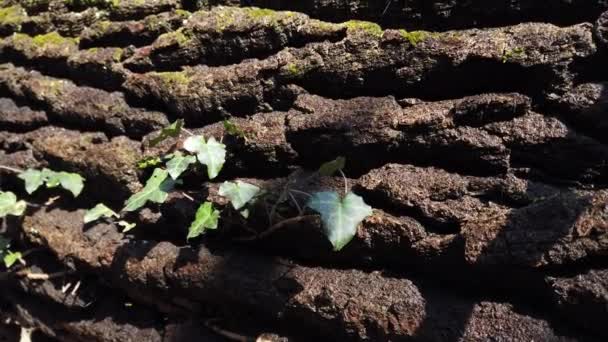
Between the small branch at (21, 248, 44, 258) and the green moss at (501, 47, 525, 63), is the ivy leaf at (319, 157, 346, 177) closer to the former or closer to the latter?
the green moss at (501, 47, 525, 63)

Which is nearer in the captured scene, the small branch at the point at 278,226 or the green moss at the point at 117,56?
the small branch at the point at 278,226

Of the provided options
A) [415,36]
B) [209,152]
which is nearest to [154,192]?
[209,152]

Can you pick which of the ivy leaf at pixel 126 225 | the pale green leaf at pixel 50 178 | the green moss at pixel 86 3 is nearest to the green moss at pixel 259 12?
the green moss at pixel 86 3

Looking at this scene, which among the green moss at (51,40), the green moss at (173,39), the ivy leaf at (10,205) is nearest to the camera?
the green moss at (173,39)

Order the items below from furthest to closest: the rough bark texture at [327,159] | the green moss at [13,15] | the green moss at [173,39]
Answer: the green moss at [13,15] → the green moss at [173,39] → the rough bark texture at [327,159]

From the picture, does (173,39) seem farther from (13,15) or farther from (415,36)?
(13,15)

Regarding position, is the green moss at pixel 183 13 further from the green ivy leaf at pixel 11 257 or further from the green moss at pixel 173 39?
the green ivy leaf at pixel 11 257

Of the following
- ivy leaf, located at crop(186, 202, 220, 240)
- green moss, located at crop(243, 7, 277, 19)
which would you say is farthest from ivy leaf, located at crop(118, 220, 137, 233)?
green moss, located at crop(243, 7, 277, 19)
